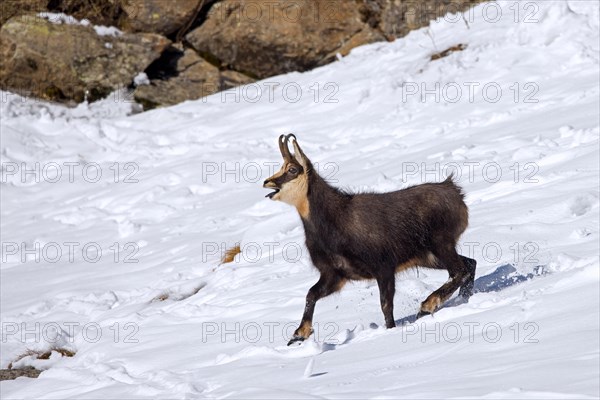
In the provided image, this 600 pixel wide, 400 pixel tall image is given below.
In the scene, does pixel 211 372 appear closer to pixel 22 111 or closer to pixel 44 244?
pixel 44 244

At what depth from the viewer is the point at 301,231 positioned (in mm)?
11156

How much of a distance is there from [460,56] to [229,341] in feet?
31.3

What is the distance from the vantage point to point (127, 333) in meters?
9.16

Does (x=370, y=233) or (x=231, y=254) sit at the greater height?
(x=370, y=233)

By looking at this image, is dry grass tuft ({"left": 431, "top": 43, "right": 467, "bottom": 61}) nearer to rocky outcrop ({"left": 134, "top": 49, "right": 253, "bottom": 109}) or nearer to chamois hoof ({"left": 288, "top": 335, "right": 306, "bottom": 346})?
rocky outcrop ({"left": 134, "top": 49, "right": 253, "bottom": 109})

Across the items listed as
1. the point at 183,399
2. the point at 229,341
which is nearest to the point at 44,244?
the point at 229,341

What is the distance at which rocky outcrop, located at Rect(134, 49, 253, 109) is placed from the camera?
61.5 feet

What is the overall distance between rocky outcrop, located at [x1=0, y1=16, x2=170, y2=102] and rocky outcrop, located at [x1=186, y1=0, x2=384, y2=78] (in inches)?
69.9

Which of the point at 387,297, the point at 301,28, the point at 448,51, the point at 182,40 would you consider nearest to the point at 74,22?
the point at 182,40

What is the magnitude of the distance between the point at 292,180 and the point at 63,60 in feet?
40.7

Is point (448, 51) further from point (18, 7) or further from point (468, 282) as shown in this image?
point (468, 282)
